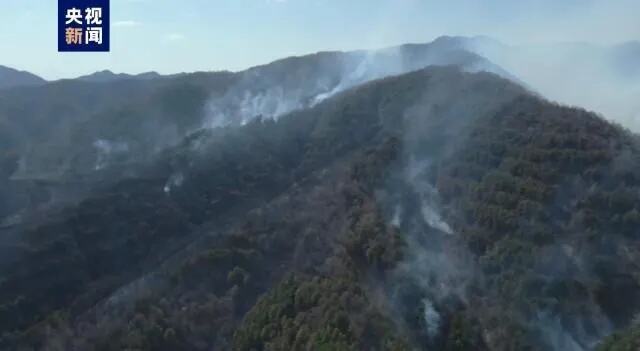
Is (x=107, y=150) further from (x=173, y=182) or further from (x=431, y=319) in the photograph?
(x=431, y=319)

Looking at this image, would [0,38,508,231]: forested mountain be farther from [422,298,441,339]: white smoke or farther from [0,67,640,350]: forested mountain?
[422,298,441,339]: white smoke

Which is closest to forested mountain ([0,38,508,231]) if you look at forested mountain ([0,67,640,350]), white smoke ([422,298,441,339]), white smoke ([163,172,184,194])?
white smoke ([163,172,184,194])

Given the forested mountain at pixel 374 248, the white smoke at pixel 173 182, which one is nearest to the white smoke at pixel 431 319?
the forested mountain at pixel 374 248

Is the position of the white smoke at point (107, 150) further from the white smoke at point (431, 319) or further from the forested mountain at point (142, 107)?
the white smoke at point (431, 319)

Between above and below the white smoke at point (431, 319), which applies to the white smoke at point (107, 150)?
above

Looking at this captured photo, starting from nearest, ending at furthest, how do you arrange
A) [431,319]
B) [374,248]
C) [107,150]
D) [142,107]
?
[431,319]
[374,248]
[107,150]
[142,107]

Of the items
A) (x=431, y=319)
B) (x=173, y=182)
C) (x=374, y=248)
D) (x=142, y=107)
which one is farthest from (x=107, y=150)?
(x=431, y=319)

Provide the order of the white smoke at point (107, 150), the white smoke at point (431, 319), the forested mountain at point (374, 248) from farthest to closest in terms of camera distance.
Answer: the white smoke at point (107, 150)
the forested mountain at point (374, 248)
the white smoke at point (431, 319)

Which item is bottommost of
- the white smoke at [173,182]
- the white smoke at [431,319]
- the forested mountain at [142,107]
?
the white smoke at [431,319]

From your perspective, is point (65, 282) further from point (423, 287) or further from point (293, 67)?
point (293, 67)
